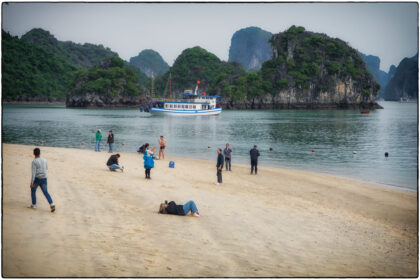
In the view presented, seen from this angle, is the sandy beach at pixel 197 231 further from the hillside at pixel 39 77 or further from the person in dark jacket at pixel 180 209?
the hillside at pixel 39 77

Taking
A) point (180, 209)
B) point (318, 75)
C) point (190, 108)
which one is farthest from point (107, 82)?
point (180, 209)

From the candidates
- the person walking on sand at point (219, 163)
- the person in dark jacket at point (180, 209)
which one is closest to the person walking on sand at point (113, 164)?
the person walking on sand at point (219, 163)

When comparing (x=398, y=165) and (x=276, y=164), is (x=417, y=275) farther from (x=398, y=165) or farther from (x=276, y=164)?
(x=398, y=165)

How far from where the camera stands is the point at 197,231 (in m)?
8.98

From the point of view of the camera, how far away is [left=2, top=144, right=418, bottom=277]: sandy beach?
21.3 ft

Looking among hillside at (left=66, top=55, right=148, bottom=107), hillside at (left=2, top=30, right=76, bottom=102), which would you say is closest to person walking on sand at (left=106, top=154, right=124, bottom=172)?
hillside at (left=2, top=30, right=76, bottom=102)

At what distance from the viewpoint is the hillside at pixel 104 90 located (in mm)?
160500

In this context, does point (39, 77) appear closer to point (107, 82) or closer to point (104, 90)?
point (104, 90)

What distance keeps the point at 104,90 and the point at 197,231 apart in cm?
16337

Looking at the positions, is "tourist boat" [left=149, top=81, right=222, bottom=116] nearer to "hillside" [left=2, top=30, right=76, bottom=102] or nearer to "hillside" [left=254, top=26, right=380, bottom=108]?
"hillside" [left=254, top=26, right=380, bottom=108]

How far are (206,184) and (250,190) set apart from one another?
2.16 m

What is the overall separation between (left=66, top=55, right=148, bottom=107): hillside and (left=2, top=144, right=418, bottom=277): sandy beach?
501ft

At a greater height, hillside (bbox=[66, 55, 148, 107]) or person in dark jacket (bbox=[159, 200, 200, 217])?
hillside (bbox=[66, 55, 148, 107])

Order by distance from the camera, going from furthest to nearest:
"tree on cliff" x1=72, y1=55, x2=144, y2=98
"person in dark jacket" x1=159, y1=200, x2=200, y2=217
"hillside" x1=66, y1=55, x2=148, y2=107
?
"hillside" x1=66, y1=55, x2=148, y2=107 → "tree on cliff" x1=72, y1=55, x2=144, y2=98 → "person in dark jacket" x1=159, y1=200, x2=200, y2=217
